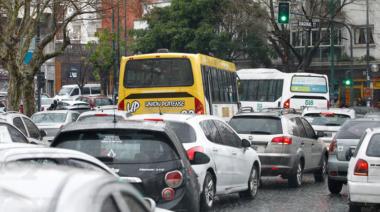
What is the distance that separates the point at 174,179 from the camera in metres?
9.38

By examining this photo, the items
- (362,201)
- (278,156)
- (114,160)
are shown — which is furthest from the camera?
(278,156)

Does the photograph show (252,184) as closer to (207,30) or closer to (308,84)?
(308,84)

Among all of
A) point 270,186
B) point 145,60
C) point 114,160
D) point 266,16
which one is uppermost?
point 266,16

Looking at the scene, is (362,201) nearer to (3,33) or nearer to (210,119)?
(210,119)

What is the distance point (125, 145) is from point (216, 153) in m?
4.34

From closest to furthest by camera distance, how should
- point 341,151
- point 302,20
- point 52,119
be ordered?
point 341,151 → point 52,119 → point 302,20

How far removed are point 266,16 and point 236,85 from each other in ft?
71.4

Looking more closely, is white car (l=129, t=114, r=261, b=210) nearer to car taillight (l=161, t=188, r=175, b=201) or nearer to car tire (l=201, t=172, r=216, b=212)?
car tire (l=201, t=172, r=216, b=212)

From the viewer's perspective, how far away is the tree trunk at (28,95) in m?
33.2

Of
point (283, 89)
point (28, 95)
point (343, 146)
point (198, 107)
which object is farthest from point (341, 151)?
point (283, 89)

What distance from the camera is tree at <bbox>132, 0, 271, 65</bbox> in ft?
173

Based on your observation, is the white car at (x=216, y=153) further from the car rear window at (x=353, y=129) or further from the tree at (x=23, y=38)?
the tree at (x=23, y=38)

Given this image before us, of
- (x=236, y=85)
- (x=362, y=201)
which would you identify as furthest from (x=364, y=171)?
(x=236, y=85)

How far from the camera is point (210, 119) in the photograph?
14047 mm
